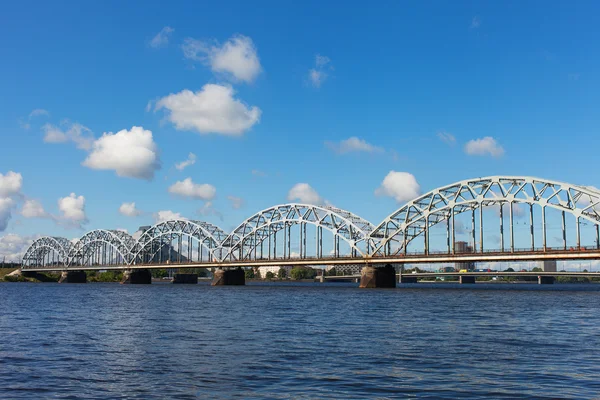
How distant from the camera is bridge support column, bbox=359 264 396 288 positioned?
109625 mm

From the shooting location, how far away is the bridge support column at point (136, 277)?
564 feet

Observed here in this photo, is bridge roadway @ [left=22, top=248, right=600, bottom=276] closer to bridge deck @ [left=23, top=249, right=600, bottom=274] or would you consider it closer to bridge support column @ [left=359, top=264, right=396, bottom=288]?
bridge deck @ [left=23, top=249, right=600, bottom=274]

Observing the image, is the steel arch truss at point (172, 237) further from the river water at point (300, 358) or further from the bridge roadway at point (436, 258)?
the river water at point (300, 358)

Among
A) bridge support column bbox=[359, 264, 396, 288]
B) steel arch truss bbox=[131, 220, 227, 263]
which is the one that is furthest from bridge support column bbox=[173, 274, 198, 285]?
bridge support column bbox=[359, 264, 396, 288]

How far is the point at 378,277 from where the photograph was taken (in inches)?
4323

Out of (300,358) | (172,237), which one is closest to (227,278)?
(172,237)

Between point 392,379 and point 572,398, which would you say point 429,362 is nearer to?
point 392,379

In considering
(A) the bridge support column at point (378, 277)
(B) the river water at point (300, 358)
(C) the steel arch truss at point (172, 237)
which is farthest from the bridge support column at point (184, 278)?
(B) the river water at point (300, 358)

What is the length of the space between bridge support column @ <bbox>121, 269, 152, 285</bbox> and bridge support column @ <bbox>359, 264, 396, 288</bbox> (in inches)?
3331

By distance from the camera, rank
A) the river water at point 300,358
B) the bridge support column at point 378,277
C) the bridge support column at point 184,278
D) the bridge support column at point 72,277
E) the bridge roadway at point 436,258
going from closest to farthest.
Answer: the river water at point 300,358, the bridge roadway at point 436,258, the bridge support column at point 378,277, the bridge support column at point 184,278, the bridge support column at point 72,277

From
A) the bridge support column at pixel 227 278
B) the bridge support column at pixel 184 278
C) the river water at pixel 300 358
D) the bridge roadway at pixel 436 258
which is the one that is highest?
the bridge roadway at pixel 436 258

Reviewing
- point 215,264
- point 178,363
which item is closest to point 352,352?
point 178,363

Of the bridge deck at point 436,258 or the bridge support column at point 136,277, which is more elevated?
the bridge deck at point 436,258

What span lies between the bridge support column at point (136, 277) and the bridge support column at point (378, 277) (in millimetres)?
84603
